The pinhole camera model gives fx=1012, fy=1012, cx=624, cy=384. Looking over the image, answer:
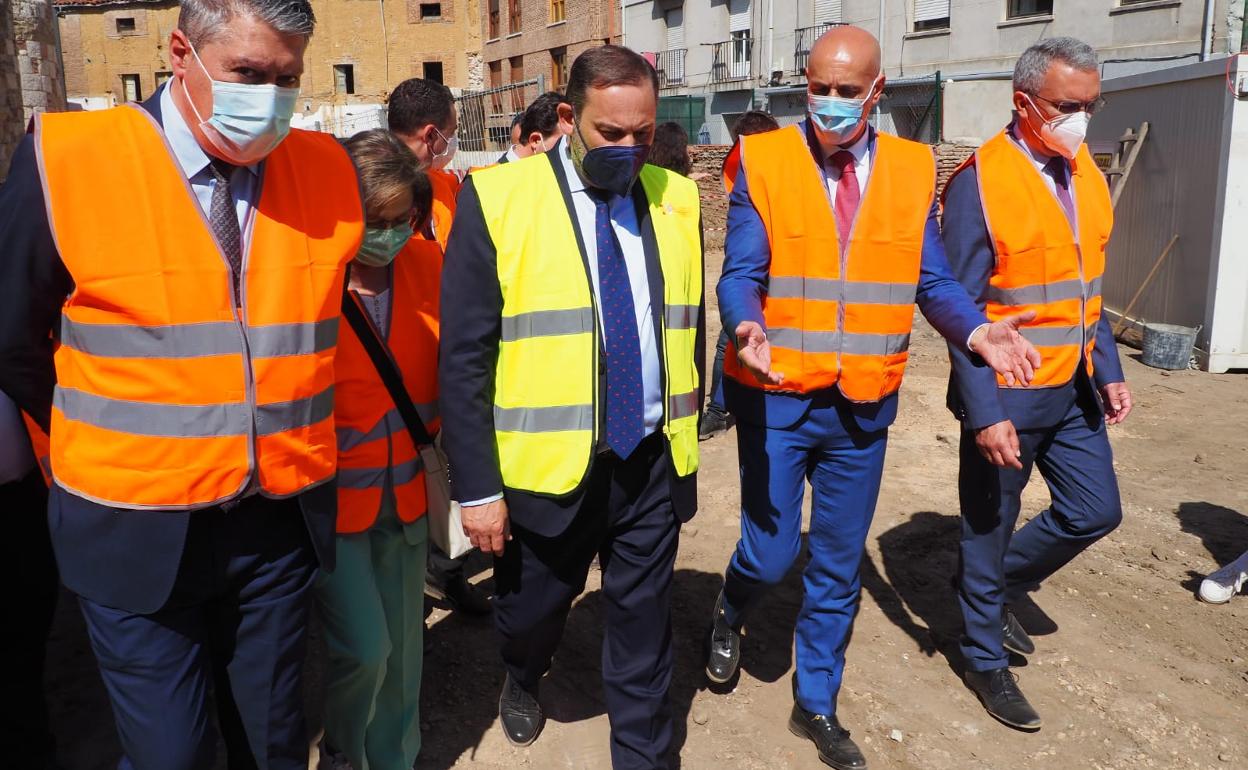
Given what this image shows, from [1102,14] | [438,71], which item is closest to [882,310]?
[1102,14]

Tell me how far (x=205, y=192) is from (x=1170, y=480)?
605cm

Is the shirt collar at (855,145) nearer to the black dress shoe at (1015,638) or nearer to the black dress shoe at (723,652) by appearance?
the black dress shoe at (723,652)

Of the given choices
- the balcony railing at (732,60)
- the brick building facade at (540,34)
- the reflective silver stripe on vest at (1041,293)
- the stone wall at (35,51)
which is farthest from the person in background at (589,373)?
the brick building facade at (540,34)

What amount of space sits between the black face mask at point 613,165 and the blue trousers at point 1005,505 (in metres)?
1.76

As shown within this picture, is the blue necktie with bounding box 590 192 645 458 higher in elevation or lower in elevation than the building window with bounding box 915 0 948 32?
lower

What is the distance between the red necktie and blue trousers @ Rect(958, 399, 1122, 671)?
1.00 meters

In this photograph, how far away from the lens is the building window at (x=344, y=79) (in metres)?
43.9

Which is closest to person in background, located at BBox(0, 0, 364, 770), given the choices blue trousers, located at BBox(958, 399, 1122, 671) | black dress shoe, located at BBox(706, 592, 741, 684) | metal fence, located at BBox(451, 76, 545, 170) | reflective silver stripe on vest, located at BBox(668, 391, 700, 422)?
reflective silver stripe on vest, located at BBox(668, 391, 700, 422)

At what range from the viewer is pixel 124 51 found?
4403cm

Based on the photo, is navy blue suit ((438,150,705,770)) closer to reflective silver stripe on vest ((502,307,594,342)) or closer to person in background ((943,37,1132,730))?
reflective silver stripe on vest ((502,307,594,342))

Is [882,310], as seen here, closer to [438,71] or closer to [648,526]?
[648,526]

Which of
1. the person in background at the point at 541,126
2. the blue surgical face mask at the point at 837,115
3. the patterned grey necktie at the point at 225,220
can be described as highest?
the person in background at the point at 541,126

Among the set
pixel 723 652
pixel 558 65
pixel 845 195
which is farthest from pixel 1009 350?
pixel 558 65

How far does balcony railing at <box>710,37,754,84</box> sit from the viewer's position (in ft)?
101
